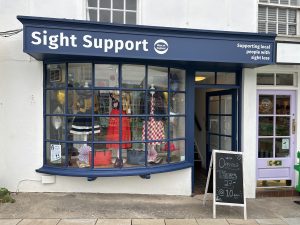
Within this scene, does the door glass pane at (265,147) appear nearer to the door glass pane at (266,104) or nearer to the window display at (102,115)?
the door glass pane at (266,104)

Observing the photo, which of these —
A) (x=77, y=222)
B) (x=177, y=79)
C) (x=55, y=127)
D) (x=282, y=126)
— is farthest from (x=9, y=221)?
(x=282, y=126)

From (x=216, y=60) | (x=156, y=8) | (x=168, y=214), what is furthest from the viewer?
(x=156, y=8)

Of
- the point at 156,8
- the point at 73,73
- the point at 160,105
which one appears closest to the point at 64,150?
the point at 73,73

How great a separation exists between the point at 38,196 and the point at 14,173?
2.36 feet

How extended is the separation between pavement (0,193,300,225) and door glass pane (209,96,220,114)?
2326 millimetres

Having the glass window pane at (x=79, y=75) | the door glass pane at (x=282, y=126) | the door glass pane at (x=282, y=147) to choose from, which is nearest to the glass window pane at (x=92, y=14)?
the glass window pane at (x=79, y=75)

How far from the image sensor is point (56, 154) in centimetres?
634

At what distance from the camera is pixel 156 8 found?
258 inches

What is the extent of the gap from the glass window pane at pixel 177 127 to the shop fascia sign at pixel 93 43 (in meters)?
1.67

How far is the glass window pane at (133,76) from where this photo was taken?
6309 mm

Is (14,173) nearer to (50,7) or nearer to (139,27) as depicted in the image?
(50,7)

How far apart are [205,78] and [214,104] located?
0.87 metres

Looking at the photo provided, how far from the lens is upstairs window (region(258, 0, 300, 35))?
7.20 metres

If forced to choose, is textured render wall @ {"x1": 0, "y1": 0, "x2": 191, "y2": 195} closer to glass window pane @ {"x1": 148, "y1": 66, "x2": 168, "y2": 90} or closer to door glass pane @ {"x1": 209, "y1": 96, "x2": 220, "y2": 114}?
glass window pane @ {"x1": 148, "y1": 66, "x2": 168, "y2": 90}
